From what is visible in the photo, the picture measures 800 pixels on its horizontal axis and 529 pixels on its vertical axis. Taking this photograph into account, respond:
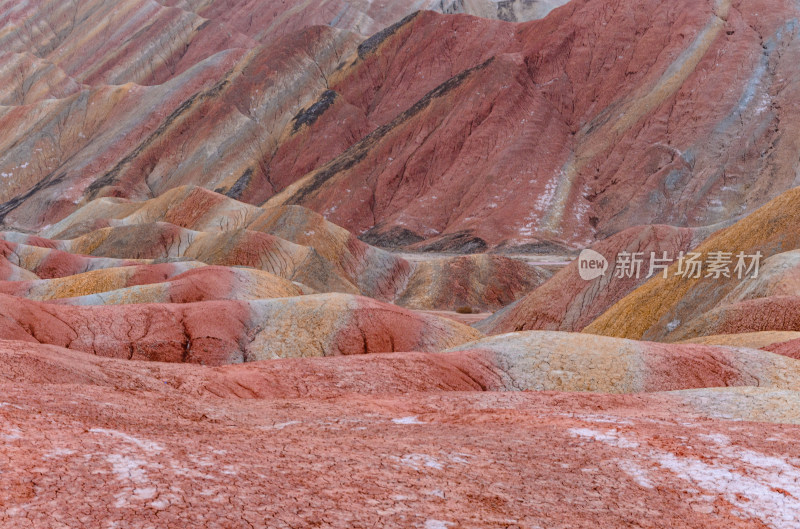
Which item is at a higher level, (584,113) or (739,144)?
(584,113)

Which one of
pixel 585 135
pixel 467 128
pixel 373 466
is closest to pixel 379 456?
pixel 373 466

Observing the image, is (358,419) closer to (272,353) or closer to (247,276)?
(272,353)

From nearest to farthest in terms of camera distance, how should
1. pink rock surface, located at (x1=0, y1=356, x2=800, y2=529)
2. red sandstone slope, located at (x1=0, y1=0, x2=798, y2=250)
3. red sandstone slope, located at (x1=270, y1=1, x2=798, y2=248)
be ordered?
1. pink rock surface, located at (x1=0, y1=356, x2=800, y2=529)
2. red sandstone slope, located at (x1=270, y1=1, x2=798, y2=248)
3. red sandstone slope, located at (x1=0, y1=0, x2=798, y2=250)

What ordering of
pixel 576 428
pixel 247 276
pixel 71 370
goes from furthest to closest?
pixel 247 276
pixel 71 370
pixel 576 428

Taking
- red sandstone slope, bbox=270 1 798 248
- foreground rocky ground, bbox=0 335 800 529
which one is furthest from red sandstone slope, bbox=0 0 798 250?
foreground rocky ground, bbox=0 335 800 529

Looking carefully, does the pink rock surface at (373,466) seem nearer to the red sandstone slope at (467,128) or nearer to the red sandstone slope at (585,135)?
the red sandstone slope at (467,128)


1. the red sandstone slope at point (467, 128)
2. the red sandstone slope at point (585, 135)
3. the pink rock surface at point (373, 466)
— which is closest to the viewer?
the pink rock surface at point (373, 466)

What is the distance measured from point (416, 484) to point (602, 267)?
31.3 meters

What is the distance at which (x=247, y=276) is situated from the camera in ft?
115

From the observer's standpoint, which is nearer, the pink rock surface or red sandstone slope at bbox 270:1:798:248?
the pink rock surface

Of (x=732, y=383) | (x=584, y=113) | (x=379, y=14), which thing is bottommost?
(x=732, y=383)

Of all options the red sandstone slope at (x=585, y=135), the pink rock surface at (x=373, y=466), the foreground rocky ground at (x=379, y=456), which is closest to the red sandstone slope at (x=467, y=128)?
the red sandstone slope at (x=585, y=135)

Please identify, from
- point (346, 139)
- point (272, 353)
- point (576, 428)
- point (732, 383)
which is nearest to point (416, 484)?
point (576, 428)

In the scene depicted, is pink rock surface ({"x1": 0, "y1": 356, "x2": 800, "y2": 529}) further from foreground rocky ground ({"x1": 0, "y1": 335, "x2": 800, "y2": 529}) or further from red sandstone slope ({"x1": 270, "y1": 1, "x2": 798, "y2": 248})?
red sandstone slope ({"x1": 270, "y1": 1, "x2": 798, "y2": 248})
